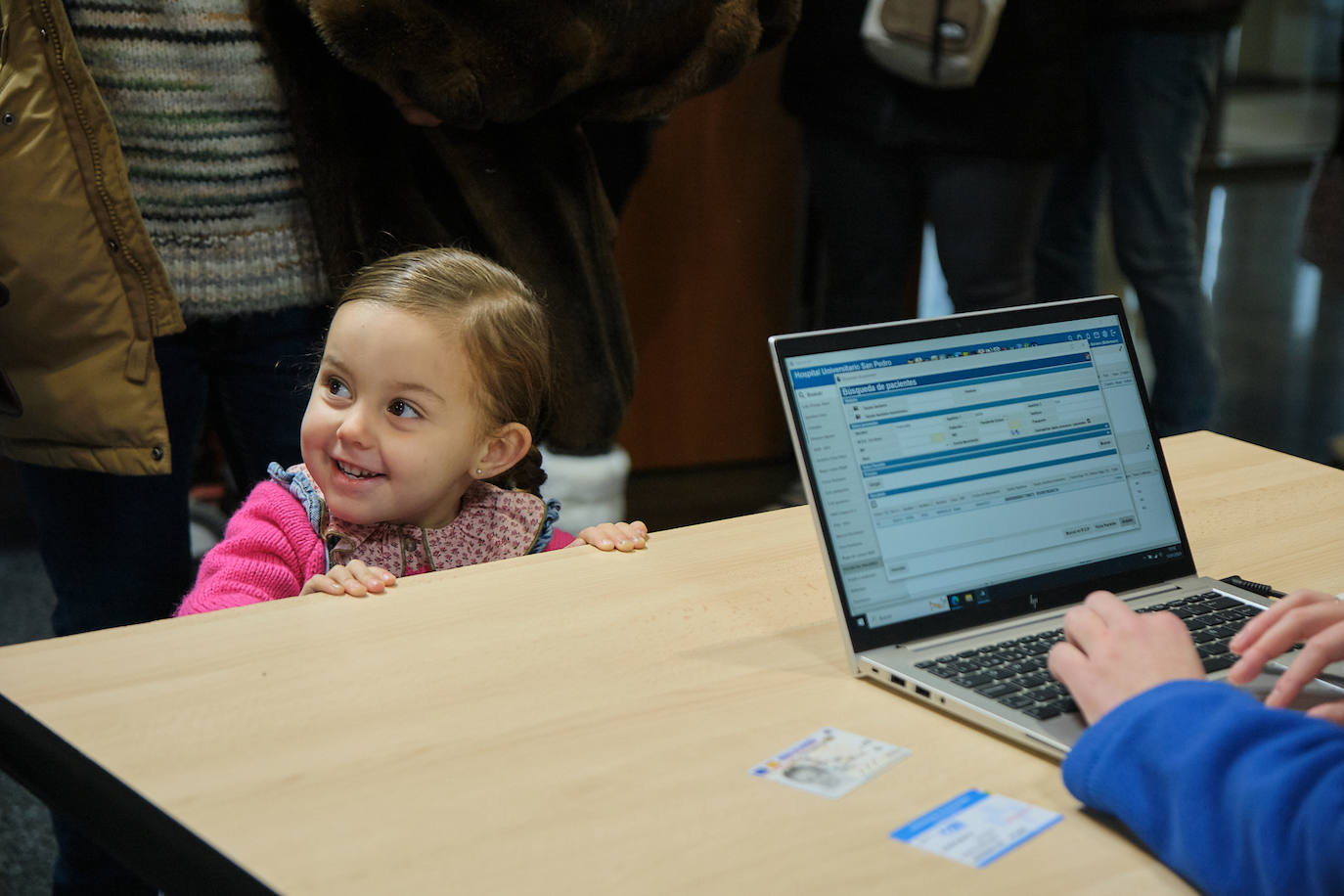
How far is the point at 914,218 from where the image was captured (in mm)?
2604

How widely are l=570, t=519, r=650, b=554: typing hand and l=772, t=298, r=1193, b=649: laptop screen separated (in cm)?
28

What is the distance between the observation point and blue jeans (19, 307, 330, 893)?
1551 mm

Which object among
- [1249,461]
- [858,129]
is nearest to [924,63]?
[858,129]

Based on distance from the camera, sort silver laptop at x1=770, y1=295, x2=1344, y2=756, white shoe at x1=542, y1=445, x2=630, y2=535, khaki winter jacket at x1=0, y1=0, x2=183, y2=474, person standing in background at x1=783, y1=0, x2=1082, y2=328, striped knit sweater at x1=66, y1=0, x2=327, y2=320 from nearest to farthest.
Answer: silver laptop at x1=770, y1=295, x2=1344, y2=756 → khaki winter jacket at x1=0, y1=0, x2=183, y2=474 → striped knit sweater at x1=66, y1=0, x2=327, y2=320 → person standing in background at x1=783, y1=0, x2=1082, y2=328 → white shoe at x1=542, y1=445, x2=630, y2=535

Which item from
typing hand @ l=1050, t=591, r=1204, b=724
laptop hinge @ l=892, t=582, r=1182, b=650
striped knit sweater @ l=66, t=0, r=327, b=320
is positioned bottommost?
laptop hinge @ l=892, t=582, r=1182, b=650

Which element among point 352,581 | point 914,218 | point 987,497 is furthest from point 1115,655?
point 914,218

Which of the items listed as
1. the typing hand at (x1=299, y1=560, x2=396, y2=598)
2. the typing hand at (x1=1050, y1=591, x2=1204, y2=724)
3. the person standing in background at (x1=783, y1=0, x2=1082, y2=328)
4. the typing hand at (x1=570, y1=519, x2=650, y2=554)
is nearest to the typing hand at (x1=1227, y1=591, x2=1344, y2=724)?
the typing hand at (x1=1050, y1=591, x2=1204, y2=724)

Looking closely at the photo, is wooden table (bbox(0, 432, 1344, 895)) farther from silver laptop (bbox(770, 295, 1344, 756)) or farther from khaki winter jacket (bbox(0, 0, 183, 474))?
khaki winter jacket (bbox(0, 0, 183, 474))

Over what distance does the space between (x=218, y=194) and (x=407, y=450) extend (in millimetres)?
Result: 476

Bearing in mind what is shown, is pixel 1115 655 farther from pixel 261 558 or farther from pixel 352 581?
pixel 261 558

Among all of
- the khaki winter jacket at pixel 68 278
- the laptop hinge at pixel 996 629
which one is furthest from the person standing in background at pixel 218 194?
the laptop hinge at pixel 996 629

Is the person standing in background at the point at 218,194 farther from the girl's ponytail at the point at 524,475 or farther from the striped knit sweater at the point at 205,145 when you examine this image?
the girl's ponytail at the point at 524,475

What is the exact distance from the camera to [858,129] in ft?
8.11

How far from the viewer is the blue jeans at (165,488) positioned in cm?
155
